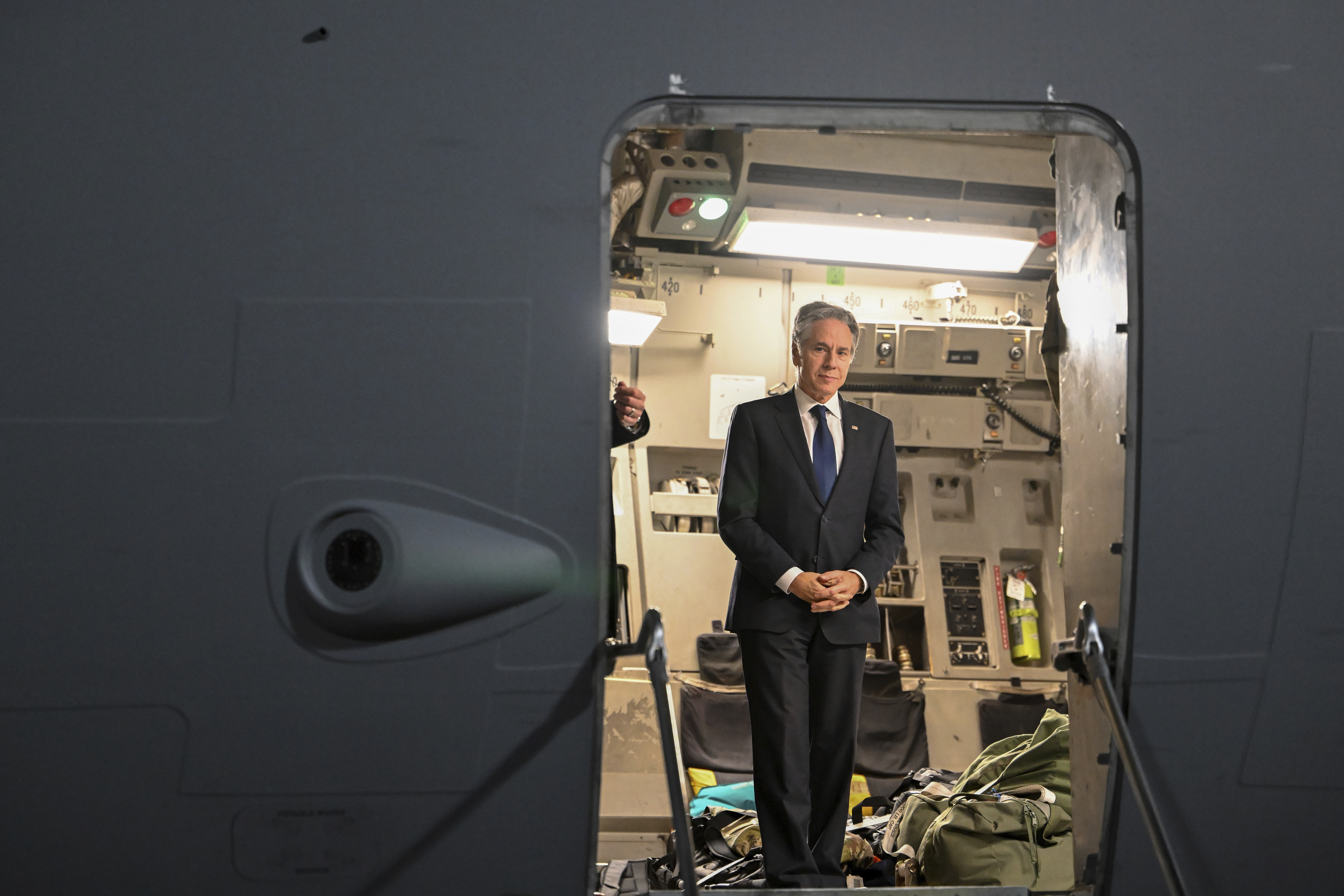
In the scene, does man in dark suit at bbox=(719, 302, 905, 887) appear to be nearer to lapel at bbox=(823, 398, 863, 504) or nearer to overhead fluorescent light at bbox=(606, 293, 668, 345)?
lapel at bbox=(823, 398, 863, 504)

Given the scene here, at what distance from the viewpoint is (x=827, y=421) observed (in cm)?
339

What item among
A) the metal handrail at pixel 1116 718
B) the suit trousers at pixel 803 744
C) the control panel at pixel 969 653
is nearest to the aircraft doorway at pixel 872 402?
the control panel at pixel 969 653

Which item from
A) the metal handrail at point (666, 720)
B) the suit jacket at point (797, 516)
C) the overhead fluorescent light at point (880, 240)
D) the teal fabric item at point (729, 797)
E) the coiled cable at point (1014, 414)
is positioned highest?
the overhead fluorescent light at point (880, 240)

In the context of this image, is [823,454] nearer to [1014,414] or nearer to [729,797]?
[729,797]

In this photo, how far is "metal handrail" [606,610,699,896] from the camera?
1.89 metres

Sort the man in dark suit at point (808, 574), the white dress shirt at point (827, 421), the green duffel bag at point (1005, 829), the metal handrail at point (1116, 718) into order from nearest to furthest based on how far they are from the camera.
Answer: the metal handrail at point (1116, 718), the man in dark suit at point (808, 574), the white dress shirt at point (827, 421), the green duffel bag at point (1005, 829)

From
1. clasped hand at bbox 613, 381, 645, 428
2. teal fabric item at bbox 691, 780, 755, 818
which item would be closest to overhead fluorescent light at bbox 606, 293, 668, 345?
teal fabric item at bbox 691, 780, 755, 818

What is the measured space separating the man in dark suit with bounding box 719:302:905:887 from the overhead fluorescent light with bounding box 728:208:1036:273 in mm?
2238

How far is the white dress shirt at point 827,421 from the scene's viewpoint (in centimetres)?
335

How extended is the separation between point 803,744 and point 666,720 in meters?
1.18

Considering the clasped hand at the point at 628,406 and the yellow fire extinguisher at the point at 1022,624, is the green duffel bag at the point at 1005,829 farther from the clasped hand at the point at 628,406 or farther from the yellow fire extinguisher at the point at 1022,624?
the yellow fire extinguisher at the point at 1022,624

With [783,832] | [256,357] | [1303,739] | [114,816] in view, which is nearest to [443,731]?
[114,816]

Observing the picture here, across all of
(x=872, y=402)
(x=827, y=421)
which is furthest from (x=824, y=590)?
(x=872, y=402)

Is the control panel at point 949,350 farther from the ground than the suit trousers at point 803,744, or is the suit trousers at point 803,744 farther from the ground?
the control panel at point 949,350
